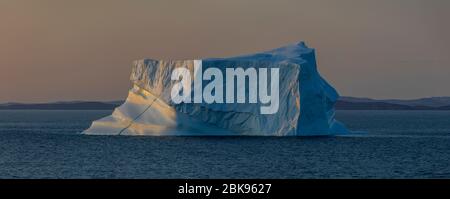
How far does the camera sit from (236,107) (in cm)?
4475

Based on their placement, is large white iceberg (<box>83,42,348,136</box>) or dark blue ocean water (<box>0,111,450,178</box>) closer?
dark blue ocean water (<box>0,111,450,178</box>)

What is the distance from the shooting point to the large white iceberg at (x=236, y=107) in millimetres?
43906

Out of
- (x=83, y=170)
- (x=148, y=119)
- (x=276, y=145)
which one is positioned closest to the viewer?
(x=83, y=170)

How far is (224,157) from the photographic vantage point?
37250 mm

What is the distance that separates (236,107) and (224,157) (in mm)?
7828

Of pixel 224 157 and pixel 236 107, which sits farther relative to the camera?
pixel 236 107

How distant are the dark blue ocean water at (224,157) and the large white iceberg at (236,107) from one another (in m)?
0.83

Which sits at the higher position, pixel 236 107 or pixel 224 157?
pixel 236 107

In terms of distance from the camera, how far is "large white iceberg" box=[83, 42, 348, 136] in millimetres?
43906

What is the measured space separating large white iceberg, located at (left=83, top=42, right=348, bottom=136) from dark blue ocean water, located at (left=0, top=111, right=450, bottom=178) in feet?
2.72
